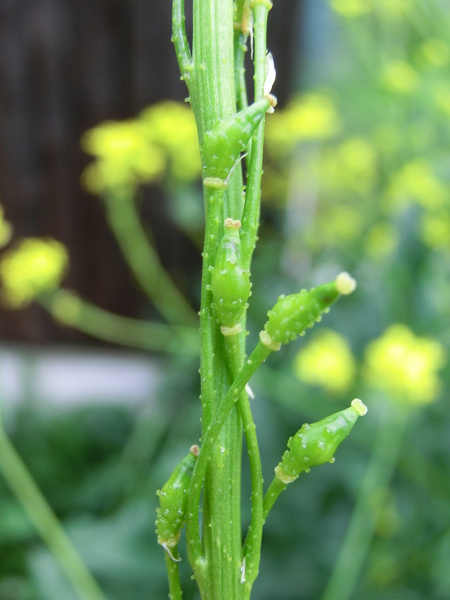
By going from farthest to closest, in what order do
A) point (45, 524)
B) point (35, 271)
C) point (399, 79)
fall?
1. point (399, 79)
2. point (35, 271)
3. point (45, 524)

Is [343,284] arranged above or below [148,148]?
below

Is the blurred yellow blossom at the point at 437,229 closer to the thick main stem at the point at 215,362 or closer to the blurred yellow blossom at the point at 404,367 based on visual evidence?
the blurred yellow blossom at the point at 404,367

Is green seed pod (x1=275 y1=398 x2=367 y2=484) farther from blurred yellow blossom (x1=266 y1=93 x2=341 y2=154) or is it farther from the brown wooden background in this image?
the brown wooden background

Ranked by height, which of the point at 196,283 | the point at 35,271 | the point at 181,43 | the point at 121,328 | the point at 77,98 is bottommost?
the point at 181,43

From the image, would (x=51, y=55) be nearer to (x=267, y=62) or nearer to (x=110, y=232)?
(x=110, y=232)

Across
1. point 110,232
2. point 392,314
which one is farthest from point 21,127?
point 392,314

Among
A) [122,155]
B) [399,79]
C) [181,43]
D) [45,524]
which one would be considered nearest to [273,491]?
[181,43]

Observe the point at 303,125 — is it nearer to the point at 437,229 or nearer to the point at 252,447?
the point at 437,229
